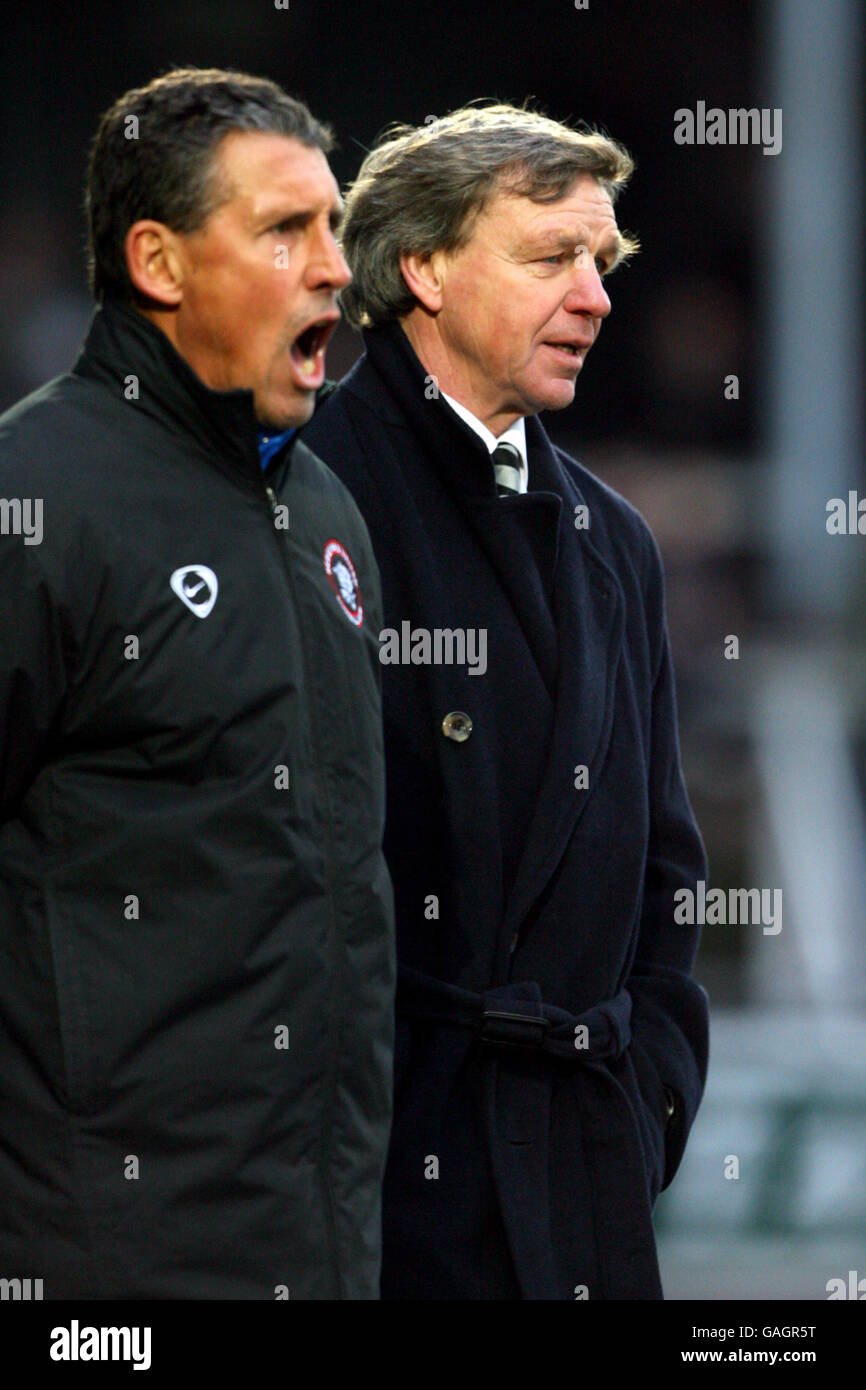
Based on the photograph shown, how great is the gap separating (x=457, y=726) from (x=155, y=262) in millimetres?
639

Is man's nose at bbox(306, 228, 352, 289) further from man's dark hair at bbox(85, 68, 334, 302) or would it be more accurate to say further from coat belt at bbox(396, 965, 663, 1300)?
coat belt at bbox(396, 965, 663, 1300)

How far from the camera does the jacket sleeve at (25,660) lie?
1.62 meters

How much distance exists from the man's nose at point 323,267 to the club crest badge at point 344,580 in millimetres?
238

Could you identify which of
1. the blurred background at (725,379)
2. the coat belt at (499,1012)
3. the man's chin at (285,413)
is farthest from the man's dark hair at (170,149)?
the blurred background at (725,379)

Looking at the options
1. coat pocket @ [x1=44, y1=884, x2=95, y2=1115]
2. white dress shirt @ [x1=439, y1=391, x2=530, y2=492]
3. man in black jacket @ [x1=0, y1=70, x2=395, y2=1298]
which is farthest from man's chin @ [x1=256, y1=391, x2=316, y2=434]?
white dress shirt @ [x1=439, y1=391, x2=530, y2=492]

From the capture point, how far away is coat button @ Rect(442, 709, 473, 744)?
7.25 feet

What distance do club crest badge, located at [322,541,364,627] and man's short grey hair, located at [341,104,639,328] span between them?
0.54m

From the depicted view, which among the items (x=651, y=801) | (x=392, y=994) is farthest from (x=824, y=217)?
(x=392, y=994)

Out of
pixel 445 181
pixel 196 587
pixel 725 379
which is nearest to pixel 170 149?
pixel 196 587

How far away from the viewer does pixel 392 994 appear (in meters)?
1.84

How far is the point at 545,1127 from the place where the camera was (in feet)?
7.38

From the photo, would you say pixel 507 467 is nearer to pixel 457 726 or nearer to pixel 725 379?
pixel 457 726

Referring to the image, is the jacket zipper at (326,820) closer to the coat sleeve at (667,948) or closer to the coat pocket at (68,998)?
the coat pocket at (68,998)
